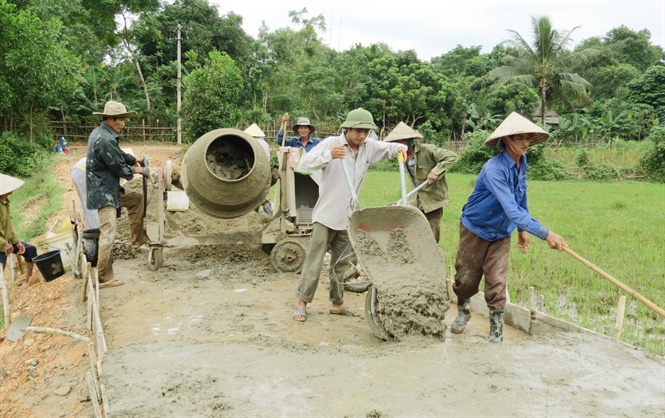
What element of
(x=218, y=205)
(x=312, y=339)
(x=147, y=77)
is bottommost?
(x=312, y=339)

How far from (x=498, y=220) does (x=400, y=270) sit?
0.78 meters

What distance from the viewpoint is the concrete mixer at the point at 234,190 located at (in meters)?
5.89

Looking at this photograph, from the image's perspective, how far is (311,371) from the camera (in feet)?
9.48

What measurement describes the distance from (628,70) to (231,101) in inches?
1013

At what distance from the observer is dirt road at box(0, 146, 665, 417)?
2.47 m

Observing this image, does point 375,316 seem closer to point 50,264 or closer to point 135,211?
point 135,211

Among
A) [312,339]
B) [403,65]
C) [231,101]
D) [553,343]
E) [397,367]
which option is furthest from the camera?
[403,65]

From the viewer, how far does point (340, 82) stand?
31219 millimetres

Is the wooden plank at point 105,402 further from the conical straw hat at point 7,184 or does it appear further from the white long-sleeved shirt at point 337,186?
the conical straw hat at point 7,184

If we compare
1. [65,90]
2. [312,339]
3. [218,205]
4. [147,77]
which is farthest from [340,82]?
[312,339]

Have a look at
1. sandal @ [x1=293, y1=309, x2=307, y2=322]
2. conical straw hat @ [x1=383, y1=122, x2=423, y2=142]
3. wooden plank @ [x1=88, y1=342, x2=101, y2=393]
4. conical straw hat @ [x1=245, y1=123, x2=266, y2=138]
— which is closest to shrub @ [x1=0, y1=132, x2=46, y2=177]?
conical straw hat @ [x1=245, y1=123, x2=266, y2=138]

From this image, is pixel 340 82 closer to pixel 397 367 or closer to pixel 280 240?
pixel 280 240

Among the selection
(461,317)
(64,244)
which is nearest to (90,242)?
(64,244)

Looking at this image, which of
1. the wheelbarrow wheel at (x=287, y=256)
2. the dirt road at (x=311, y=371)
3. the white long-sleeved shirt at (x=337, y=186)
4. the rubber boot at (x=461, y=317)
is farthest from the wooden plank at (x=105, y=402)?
the wheelbarrow wheel at (x=287, y=256)
